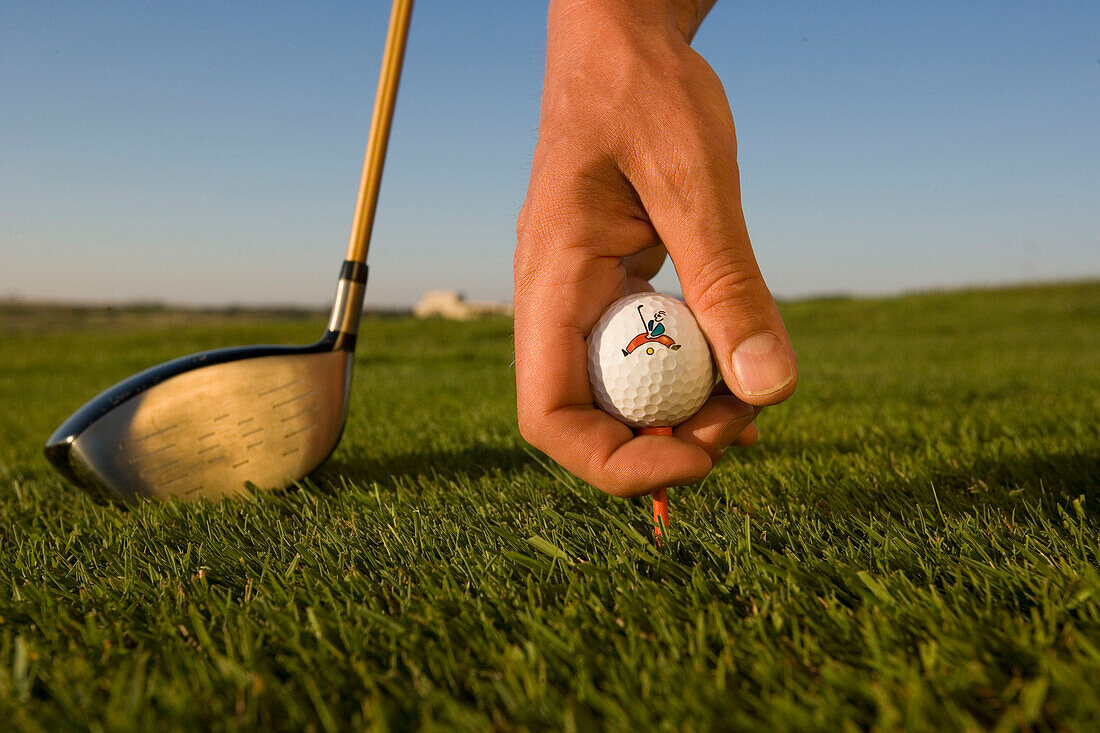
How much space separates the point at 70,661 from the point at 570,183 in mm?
1443

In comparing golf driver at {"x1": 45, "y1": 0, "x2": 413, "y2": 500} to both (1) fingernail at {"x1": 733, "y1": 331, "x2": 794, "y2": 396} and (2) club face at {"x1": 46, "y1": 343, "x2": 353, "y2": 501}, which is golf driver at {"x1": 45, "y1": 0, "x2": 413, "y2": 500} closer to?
(2) club face at {"x1": 46, "y1": 343, "x2": 353, "y2": 501}

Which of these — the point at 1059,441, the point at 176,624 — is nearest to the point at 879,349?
the point at 1059,441

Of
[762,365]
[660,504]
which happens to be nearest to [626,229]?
[762,365]

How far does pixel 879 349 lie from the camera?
42.4ft

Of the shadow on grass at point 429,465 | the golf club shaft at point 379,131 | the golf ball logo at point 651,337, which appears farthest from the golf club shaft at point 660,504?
the golf club shaft at point 379,131

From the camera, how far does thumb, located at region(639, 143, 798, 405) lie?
5.34 ft

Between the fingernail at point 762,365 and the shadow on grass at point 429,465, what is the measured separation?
4.26ft

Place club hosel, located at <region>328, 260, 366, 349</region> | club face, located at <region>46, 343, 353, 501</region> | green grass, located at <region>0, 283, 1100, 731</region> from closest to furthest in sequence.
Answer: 1. green grass, located at <region>0, 283, 1100, 731</region>
2. club face, located at <region>46, 343, 353, 501</region>
3. club hosel, located at <region>328, 260, 366, 349</region>

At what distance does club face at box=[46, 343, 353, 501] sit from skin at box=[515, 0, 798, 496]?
1382 mm

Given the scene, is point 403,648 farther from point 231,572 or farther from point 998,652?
point 998,652

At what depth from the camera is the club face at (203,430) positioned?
258 centimetres

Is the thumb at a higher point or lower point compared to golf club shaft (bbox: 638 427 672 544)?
higher

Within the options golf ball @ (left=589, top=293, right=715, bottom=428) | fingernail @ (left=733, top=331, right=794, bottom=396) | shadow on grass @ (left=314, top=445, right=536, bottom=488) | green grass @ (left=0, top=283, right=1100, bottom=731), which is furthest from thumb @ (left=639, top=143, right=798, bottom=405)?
shadow on grass @ (left=314, top=445, right=536, bottom=488)

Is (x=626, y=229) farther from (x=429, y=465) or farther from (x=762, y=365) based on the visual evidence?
(x=429, y=465)
